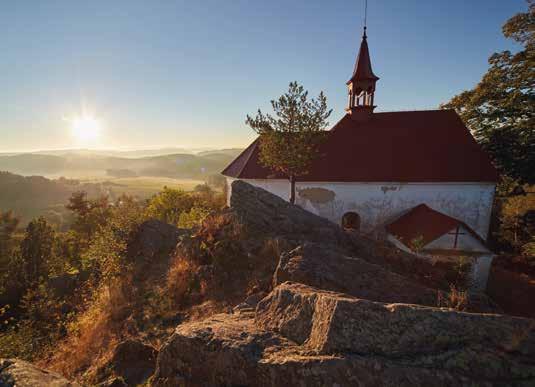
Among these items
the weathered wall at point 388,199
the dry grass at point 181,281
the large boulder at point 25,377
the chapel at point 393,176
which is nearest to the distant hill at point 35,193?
the weathered wall at point 388,199

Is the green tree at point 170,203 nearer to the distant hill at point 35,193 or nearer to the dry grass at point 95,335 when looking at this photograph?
the dry grass at point 95,335

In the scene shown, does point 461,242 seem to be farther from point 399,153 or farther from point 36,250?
point 36,250

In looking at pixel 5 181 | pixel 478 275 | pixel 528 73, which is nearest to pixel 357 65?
pixel 528 73

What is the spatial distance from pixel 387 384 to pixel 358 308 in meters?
0.69

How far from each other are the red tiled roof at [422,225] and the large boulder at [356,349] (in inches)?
451

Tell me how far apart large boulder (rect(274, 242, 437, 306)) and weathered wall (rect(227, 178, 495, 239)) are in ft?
38.7

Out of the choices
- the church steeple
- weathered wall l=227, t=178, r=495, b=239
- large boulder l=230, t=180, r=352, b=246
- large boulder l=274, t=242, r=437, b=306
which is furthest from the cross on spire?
large boulder l=274, t=242, r=437, b=306

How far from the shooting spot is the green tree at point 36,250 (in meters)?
16.6

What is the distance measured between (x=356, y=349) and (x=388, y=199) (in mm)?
15779

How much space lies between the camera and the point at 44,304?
8.55 metres

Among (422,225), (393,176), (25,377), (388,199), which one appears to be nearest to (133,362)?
(25,377)

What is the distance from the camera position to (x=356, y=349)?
99.3 inches

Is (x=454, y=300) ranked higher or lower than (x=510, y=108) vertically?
lower

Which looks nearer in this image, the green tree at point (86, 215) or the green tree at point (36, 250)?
the green tree at point (36, 250)
